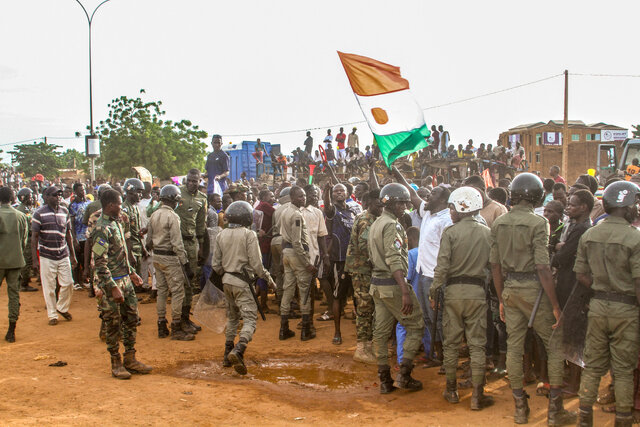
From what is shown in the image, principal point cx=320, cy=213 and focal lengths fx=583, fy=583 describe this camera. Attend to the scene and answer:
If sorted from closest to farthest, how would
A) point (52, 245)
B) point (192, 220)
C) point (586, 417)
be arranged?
1. point (586, 417)
2. point (192, 220)
3. point (52, 245)

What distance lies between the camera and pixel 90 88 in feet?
92.9

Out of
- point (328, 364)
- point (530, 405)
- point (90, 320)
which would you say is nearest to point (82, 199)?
point (90, 320)

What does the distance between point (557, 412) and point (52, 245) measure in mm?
7956

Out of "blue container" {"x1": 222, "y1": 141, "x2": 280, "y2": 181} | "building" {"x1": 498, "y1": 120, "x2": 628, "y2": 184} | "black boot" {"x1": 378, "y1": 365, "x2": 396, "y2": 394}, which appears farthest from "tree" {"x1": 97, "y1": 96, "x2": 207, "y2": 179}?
"black boot" {"x1": 378, "y1": 365, "x2": 396, "y2": 394}

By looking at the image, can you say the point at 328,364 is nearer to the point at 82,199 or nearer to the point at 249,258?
the point at 249,258

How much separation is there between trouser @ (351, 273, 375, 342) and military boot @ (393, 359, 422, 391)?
113 centimetres

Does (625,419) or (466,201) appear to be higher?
(466,201)

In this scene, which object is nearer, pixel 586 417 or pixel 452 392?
pixel 586 417

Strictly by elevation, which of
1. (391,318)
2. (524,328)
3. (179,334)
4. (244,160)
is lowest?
(179,334)

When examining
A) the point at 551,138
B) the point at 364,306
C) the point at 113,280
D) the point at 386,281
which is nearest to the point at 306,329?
the point at 364,306

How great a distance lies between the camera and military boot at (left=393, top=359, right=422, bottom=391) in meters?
6.43

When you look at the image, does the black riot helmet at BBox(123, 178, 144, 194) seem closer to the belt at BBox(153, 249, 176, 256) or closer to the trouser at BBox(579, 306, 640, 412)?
the belt at BBox(153, 249, 176, 256)

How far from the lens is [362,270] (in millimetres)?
7457

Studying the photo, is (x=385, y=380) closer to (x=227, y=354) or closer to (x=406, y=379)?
(x=406, y=379)
